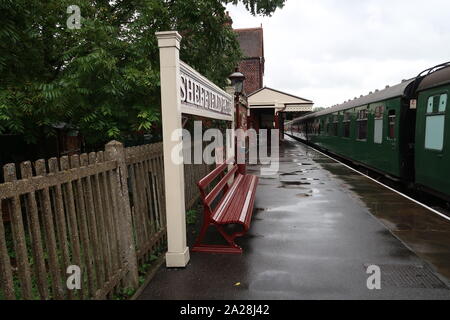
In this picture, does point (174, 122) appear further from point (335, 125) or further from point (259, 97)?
point (259, 97)

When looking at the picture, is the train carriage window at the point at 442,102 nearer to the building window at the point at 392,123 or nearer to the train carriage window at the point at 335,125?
the building window at the point at 392,123

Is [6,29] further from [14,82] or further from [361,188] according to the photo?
[361,188]

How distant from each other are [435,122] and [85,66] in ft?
22.1

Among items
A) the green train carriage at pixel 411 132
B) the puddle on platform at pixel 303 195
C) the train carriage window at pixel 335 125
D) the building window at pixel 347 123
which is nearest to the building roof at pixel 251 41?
the train carriage window at pixel 335 125

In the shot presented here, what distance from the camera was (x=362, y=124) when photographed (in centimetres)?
1246

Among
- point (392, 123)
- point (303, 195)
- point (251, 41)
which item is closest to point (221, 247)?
point (303, 195)

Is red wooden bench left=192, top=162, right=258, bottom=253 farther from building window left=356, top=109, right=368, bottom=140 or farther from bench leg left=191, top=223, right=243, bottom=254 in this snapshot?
building window left=356, top=109, right=368, bottom=140

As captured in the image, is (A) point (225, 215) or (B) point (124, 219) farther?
(A) point (225, 215)

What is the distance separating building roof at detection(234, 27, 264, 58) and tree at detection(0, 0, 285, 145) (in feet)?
108

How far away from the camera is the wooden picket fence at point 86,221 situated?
7.48ft

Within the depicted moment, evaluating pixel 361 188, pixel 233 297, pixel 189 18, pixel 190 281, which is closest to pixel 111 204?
pixel 190 281
